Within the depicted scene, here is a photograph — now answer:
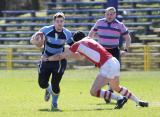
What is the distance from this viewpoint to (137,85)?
19.9 metres

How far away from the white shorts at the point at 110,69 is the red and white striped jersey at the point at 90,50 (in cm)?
7

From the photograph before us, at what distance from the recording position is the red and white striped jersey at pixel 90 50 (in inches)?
474

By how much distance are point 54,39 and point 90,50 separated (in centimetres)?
134

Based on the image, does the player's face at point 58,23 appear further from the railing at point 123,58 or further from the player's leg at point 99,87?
the railing at point 123,58

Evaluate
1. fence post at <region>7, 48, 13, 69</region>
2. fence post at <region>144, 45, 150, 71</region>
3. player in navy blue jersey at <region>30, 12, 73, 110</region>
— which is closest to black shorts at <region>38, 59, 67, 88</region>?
player in navy blue jersey at <region>30, 12, 73, 110</region>

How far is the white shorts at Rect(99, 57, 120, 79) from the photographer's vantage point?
480 inches

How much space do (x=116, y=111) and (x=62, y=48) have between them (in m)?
1.97

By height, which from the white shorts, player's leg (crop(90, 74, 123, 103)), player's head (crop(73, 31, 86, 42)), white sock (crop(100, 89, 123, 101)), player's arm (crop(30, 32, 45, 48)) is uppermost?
player's head (crop(73, 31, 86, 42))

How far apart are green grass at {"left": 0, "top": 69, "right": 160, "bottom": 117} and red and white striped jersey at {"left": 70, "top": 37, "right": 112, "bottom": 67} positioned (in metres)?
0.96

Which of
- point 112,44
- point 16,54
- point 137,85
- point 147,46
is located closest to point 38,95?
point 112,44

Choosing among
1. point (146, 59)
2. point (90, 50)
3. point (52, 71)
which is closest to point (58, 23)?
point (52, 71)

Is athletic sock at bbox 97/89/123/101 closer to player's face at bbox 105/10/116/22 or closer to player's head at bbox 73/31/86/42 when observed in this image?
player's head at bbox 73/31/86/42

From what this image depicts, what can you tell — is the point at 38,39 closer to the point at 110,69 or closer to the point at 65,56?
the point at 65,56

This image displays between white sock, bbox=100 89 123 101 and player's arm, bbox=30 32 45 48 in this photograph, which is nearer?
white sock, bbox=100 89 123 101
